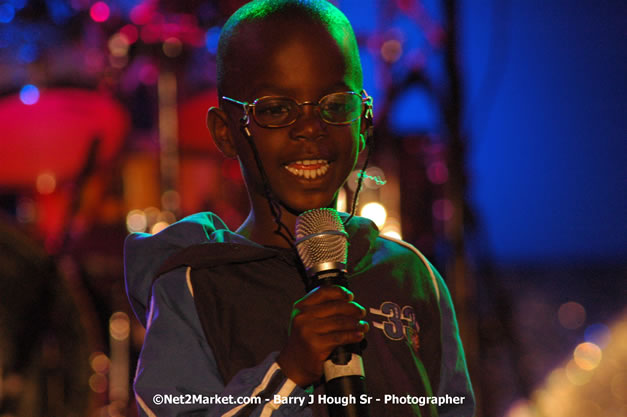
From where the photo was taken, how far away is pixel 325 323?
769 mm

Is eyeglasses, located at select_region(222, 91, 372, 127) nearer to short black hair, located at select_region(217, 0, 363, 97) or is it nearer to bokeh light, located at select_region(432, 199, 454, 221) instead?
short black hair, located at select_region(217, 0, 363, 97)

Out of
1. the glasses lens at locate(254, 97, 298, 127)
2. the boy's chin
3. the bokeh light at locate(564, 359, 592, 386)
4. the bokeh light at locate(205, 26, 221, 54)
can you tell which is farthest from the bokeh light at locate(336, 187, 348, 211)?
the bokeh light at locate(564, 359, 592, 386)

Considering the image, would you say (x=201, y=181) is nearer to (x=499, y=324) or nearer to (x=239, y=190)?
(x=239, y=190)

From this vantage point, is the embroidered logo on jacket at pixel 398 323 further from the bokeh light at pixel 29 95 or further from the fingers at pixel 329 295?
the bokeh light at pixel 29 95

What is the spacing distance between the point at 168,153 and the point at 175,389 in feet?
8.23

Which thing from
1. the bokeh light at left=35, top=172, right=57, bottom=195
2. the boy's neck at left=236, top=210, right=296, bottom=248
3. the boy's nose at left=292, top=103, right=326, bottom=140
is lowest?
the boy's neck at left=236, top=210, right=296, bottom=248

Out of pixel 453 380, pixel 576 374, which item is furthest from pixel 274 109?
pixel 576 374

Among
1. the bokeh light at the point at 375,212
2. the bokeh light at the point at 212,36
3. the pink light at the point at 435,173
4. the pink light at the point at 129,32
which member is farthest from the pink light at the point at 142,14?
the pink light at the point at 435,173

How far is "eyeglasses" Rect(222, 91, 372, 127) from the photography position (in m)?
0.96

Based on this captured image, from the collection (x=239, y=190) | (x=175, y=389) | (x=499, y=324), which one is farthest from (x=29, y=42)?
(x=175, y=389)

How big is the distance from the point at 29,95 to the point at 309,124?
2.58 metres

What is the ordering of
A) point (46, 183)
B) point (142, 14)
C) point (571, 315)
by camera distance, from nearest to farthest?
1. point (46, 183)
2. point (142, 14)
3. point (571, 315)

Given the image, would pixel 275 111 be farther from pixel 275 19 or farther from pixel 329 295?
pixel 329 295

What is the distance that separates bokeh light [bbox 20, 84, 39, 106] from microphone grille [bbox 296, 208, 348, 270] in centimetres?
268
